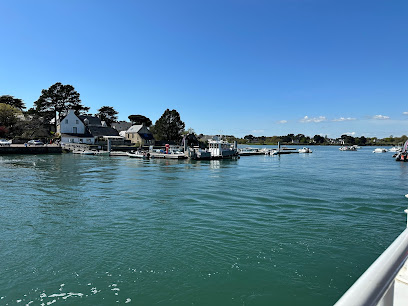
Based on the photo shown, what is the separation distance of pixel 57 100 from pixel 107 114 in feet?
119

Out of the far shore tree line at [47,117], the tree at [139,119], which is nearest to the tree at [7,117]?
the far shore tree line at [47,117]

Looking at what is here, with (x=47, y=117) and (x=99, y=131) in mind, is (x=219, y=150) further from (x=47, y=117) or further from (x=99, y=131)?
(x=47, y=117)

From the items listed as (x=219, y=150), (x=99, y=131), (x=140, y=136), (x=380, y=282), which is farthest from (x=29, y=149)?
(x=380, y=282)

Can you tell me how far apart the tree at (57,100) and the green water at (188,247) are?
269 feet

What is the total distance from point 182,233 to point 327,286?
6.41 meters

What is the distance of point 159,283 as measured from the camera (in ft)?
27.9

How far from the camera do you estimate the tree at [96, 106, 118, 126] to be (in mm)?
127175

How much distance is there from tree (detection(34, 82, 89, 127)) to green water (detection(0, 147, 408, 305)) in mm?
81958

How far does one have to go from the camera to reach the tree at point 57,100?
90.8 m

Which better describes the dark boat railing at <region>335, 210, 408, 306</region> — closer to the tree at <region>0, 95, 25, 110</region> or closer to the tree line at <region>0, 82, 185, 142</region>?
the tree line at <region>0, 82, 185, 142</region>

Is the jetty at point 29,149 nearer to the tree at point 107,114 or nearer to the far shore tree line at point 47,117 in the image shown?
the far shore tree line at point 47,117

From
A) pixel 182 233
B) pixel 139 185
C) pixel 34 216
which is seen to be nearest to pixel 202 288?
pixel 182 233

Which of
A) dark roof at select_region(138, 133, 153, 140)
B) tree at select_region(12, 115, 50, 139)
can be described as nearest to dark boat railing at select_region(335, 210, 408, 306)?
tree at select_region(12, 115, 50, 139)

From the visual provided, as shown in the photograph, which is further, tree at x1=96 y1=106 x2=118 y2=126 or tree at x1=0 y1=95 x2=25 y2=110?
tree at x1=96 y1=106 x2=118 y2=126
